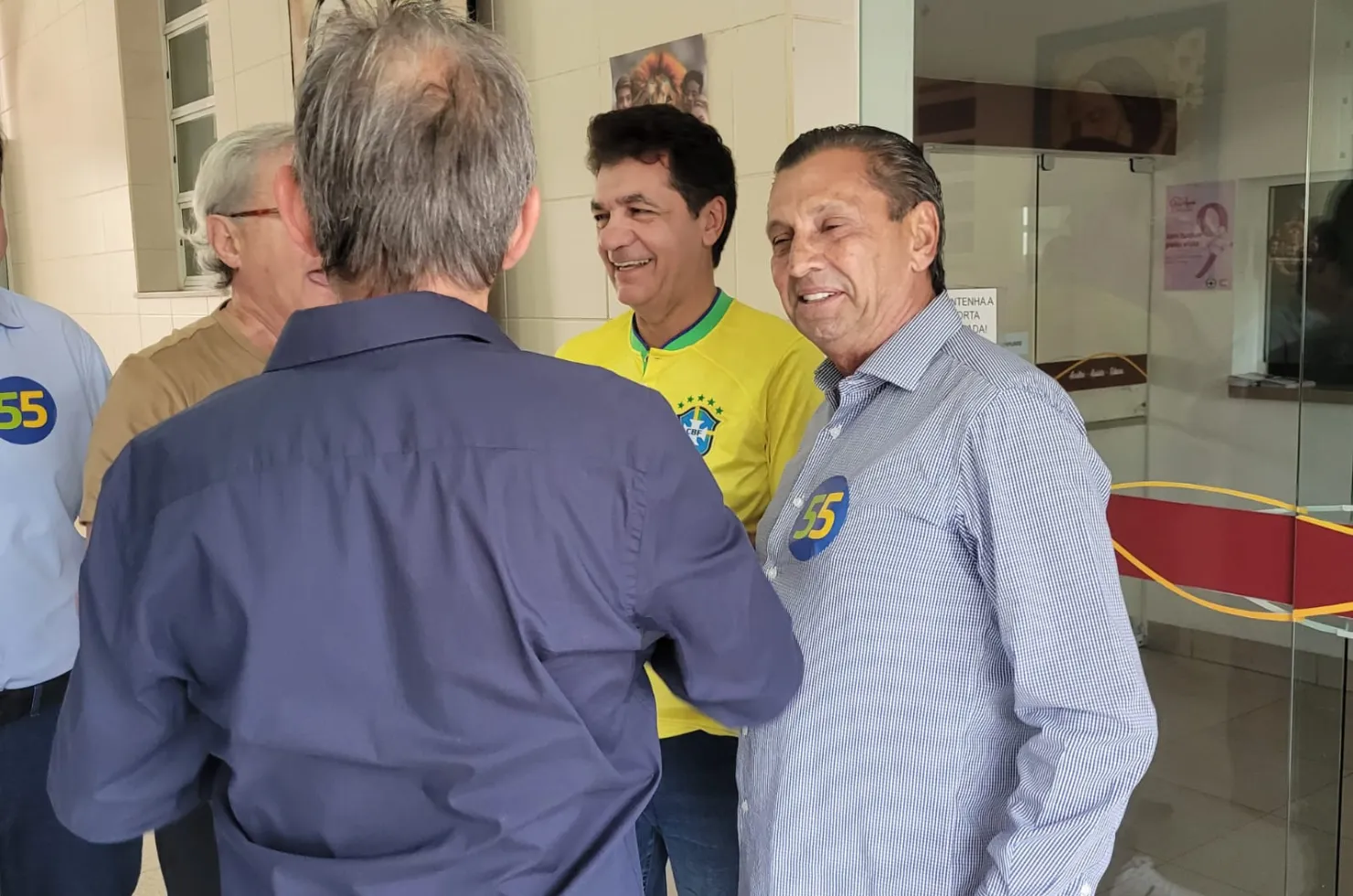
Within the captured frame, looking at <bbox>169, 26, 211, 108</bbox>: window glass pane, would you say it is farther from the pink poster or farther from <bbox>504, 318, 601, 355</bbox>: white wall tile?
the pink poster

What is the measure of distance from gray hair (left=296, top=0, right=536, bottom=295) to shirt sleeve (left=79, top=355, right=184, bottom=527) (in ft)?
2.95

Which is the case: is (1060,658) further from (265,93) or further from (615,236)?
(265,93)

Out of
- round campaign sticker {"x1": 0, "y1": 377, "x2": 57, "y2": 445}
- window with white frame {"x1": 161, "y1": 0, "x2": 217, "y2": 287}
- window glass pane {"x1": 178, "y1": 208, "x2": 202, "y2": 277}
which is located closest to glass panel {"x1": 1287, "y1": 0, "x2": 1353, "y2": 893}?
round campaign sticker {"x1": 0, "y1": 377, "x2": 57, "y2": 445}

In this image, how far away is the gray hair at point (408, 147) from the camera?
809 millimetres

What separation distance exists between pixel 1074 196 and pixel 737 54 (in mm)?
859

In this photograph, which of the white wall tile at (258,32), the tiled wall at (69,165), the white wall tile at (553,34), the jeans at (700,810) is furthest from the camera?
the tiled wall at (69,165)

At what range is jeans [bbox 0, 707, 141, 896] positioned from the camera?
5.93 feet

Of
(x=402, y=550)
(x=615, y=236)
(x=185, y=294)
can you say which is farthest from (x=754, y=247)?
(x=185, y=294)

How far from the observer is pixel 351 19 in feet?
2.81

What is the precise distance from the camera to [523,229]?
896 mm

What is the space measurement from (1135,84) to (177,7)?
5.15m

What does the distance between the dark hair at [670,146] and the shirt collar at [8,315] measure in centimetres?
107

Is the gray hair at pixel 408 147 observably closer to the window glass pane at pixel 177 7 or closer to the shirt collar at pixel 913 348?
the shirt collar at pixel 913 348

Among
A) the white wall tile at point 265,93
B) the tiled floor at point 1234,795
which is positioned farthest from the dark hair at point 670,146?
the white wall tile at point 265,93
